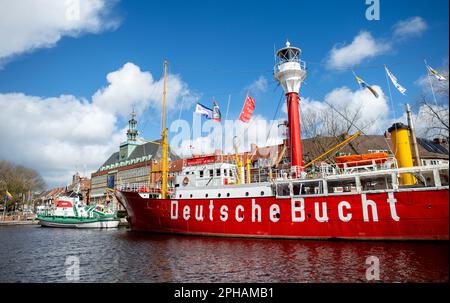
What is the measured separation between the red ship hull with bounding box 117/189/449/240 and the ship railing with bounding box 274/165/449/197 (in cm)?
54

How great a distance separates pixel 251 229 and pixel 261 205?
2.02 meters

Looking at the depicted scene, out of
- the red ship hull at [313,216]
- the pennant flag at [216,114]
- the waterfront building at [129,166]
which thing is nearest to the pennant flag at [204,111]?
the pennant flag at [216,114]

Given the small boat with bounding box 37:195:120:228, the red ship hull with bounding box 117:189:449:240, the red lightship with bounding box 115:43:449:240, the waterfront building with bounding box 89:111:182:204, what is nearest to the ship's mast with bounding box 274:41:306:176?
the red lightship with bounding box 115:43:449:240

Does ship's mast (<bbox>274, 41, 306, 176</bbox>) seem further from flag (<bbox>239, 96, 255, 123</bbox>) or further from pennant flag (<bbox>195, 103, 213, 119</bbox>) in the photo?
pennant flag (<bbox>195, 103, 213, 119</bbox>)

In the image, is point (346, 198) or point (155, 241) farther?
point (155, 241)

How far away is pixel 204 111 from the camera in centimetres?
2505

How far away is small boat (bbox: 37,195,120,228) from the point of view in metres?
42.9

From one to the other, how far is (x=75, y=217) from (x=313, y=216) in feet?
127

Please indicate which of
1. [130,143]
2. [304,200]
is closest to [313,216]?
[304,200]

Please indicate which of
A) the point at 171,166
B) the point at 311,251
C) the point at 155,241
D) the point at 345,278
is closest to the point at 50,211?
the point at 171,166

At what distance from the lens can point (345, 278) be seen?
11.2 meters
